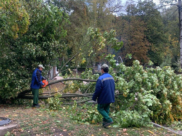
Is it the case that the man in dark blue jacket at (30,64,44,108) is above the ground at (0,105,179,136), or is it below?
above

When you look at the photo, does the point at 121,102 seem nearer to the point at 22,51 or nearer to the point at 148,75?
the point at 148,75

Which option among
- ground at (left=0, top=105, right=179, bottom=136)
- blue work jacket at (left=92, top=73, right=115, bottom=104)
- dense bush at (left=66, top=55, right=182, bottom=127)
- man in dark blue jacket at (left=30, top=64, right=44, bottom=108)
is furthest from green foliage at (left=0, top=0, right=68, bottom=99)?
blue work jacket at (left=92, top=73, right=115, bottom=104)

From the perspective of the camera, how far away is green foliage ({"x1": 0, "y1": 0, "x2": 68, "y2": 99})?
6.79m

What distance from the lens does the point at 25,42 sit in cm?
772

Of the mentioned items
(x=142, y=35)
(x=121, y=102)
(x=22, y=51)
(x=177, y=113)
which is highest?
(x=142, y=35)

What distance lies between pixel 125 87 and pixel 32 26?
425cm

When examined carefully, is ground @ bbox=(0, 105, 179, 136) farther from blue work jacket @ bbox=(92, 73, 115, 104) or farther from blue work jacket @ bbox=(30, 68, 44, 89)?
blue work jacket @ bbox=(30, 68, 44, 89)

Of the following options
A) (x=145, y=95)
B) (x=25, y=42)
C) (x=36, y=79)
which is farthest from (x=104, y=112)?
(x=25, y=42)

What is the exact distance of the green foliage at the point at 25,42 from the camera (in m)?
6.79

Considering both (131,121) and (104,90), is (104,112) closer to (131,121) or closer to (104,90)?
(104,90)

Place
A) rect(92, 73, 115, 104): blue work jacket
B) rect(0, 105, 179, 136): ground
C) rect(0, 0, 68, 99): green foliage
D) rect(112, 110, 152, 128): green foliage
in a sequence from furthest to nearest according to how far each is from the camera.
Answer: rect(0, 0, 68, 99): green foliage < rect(112, 110, 152, 128): green foliage < rect(92, 73, 115, 104): blue work jacket < rect(0, 105, 179, 136): ground

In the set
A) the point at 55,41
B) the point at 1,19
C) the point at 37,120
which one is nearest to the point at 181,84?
the point at 55,41

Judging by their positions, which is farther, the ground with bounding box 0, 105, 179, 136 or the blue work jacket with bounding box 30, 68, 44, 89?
the blue work jacket with bounding box 30, 68, 44, 89

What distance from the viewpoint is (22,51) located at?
24.6 ft
